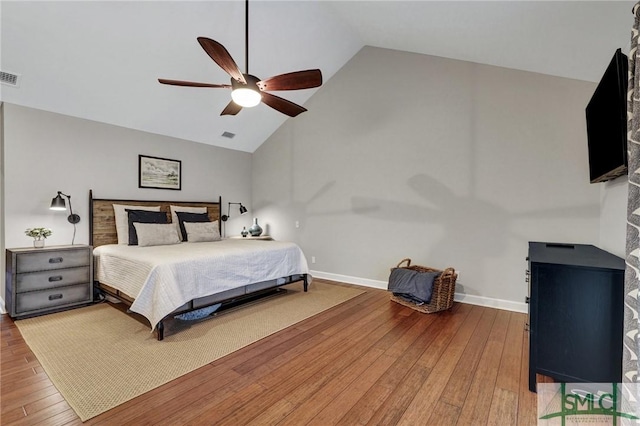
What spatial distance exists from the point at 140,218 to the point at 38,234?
1073 mm

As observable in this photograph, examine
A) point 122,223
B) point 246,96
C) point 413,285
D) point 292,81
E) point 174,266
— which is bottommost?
point 413,285

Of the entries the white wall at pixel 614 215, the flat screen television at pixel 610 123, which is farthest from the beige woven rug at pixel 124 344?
the flat screen television at pixel 610 123

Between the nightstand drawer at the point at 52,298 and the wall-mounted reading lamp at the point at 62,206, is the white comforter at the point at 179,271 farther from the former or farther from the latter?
the wall-mounted reading lamp at the point at 62,206

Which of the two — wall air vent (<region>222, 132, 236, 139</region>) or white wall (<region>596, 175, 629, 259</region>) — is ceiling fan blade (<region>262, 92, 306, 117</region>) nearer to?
wall air vent (<region>222, 132, 236, 139</region>)

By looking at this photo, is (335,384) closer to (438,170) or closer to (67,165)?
(438,170)

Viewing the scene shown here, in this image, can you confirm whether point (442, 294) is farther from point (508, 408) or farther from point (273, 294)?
point (273, 294)

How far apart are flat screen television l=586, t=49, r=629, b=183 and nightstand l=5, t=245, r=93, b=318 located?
202 inches

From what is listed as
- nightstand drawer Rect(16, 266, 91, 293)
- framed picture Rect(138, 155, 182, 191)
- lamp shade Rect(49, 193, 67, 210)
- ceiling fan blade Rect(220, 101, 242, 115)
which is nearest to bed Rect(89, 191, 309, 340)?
nightstand drawer Rect(16, 266, 91, 293)

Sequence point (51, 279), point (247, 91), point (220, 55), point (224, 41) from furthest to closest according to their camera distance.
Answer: point (224, 41), point (51, 279), point (247, 91), point (220, 55)

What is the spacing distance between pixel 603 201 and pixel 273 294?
389 cm

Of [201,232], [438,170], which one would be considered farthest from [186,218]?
[438,170]

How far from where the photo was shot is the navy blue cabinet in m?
1.84

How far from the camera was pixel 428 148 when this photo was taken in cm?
427

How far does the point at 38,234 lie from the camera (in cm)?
354
